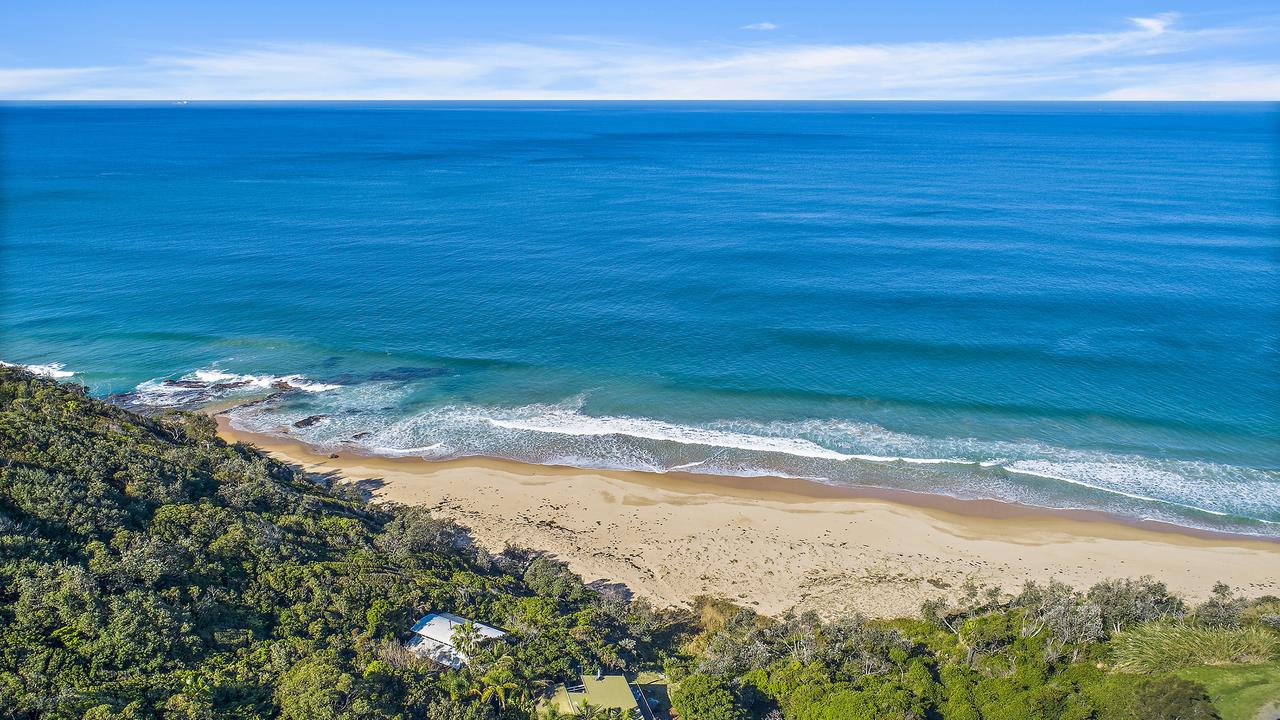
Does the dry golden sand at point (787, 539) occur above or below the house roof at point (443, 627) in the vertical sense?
below

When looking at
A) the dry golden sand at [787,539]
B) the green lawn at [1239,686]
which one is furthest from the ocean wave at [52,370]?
the green lawn at [1239,686]

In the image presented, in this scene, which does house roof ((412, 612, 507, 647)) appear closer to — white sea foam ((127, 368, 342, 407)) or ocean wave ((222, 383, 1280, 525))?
ocean wave ((222, 383, 1280, 525))

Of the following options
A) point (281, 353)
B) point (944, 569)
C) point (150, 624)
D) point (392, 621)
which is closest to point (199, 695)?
point (150, 624)

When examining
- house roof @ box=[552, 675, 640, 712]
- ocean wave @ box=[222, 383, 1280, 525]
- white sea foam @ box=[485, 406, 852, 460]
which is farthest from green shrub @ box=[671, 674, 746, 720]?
white sea foam @ box=[485, 406, 852, 460]

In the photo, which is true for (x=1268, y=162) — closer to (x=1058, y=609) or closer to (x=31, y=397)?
(x=1058, y=609)

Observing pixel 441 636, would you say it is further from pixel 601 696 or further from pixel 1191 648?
pixel 1191 648

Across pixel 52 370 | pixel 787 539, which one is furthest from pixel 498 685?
pixel 52 370

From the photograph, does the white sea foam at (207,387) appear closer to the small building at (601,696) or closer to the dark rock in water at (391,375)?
the dark rock in water at (391,375)
